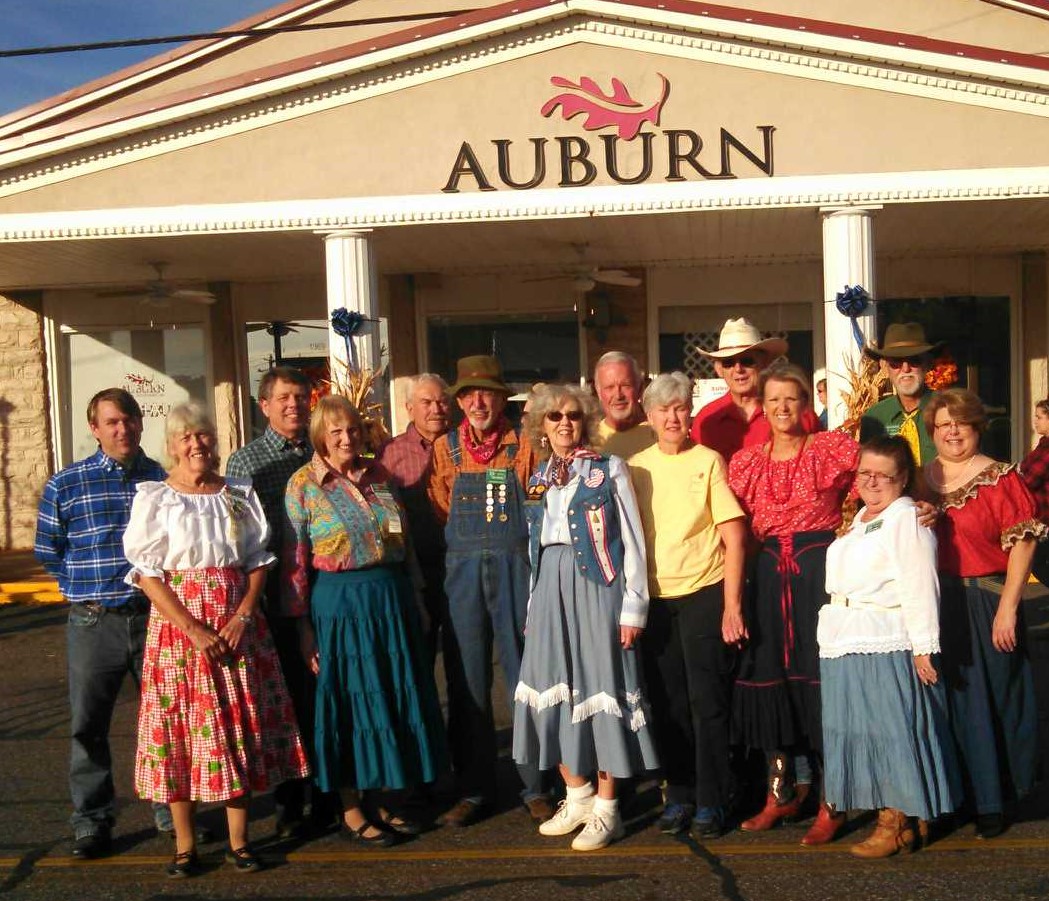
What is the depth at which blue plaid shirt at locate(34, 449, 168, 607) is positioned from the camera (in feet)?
14.6

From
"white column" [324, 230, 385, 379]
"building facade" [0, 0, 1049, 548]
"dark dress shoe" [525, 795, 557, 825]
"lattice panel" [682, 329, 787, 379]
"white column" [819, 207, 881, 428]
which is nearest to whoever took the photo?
"dark dress shoe" [525, 795, 557, 825]

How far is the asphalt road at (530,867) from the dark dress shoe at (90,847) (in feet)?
0.13

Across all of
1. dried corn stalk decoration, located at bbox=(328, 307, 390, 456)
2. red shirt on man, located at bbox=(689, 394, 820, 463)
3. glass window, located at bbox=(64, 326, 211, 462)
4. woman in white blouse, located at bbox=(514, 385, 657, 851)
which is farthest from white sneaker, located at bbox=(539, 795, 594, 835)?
glass window, located at bbox=(64, 326, 211, 462)

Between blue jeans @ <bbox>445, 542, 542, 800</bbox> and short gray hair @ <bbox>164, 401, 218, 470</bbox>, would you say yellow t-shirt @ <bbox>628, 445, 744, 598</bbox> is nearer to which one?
blue jeans @ <bbox>445, 542, 542, 800</bbox>

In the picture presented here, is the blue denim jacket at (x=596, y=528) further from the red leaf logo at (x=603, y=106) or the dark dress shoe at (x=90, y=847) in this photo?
the red leaf logo at (x=603, y=106)

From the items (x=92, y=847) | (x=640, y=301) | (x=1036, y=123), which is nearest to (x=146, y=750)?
(x=92, y=847)

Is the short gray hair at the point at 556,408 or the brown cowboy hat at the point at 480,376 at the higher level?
the brown cowboy hat at the point at 480,376

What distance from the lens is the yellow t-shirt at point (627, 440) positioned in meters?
4.79

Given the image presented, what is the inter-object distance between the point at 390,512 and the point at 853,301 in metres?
5.24

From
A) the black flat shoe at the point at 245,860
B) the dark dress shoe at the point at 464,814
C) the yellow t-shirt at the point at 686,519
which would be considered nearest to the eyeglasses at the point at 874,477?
the yellow t-shirt at the point at 686,519

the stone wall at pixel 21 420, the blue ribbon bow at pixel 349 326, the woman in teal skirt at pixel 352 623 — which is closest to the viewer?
the woman in teal skirt at pixel 352 623

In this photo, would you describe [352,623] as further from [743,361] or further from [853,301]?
[853,301]

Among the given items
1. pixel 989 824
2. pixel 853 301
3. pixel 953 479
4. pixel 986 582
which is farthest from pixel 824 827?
pixel 853 301

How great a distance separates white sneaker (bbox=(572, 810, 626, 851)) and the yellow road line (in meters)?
0.03
